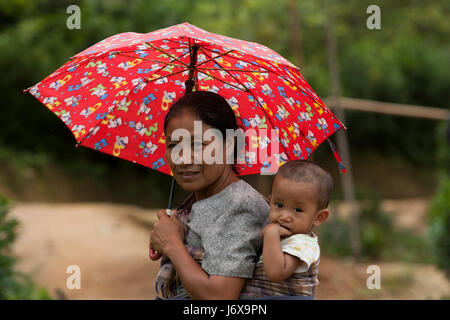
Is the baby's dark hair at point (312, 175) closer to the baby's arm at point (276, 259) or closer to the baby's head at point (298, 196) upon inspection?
the baby's head at point (298, 196)

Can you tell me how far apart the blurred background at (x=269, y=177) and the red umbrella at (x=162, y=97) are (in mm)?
2318

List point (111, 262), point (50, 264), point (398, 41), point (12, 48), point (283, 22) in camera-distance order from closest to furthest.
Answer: point (50, 264)
point (111, 262)
point (283, 22)
point (12, 48)
point (398, 41)

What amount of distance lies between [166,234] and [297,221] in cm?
45

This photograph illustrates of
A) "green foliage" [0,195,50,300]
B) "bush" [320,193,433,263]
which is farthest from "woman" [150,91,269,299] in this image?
"bush" [320,193,433,263]

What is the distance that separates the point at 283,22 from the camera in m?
10.6

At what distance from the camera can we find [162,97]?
2.59m

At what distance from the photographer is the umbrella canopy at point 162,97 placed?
7.85ft

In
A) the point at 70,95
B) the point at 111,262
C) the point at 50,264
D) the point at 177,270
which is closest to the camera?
the point at 177,270

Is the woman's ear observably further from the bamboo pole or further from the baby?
the bamboo pole

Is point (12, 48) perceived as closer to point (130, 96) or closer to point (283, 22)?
point (283, 22)

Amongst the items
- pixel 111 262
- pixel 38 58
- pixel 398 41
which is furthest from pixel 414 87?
pixel 111 262

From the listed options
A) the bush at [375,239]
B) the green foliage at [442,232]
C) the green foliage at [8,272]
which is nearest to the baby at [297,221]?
the green foliage at [8,272]

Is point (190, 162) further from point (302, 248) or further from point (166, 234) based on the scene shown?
point (302, 248)
